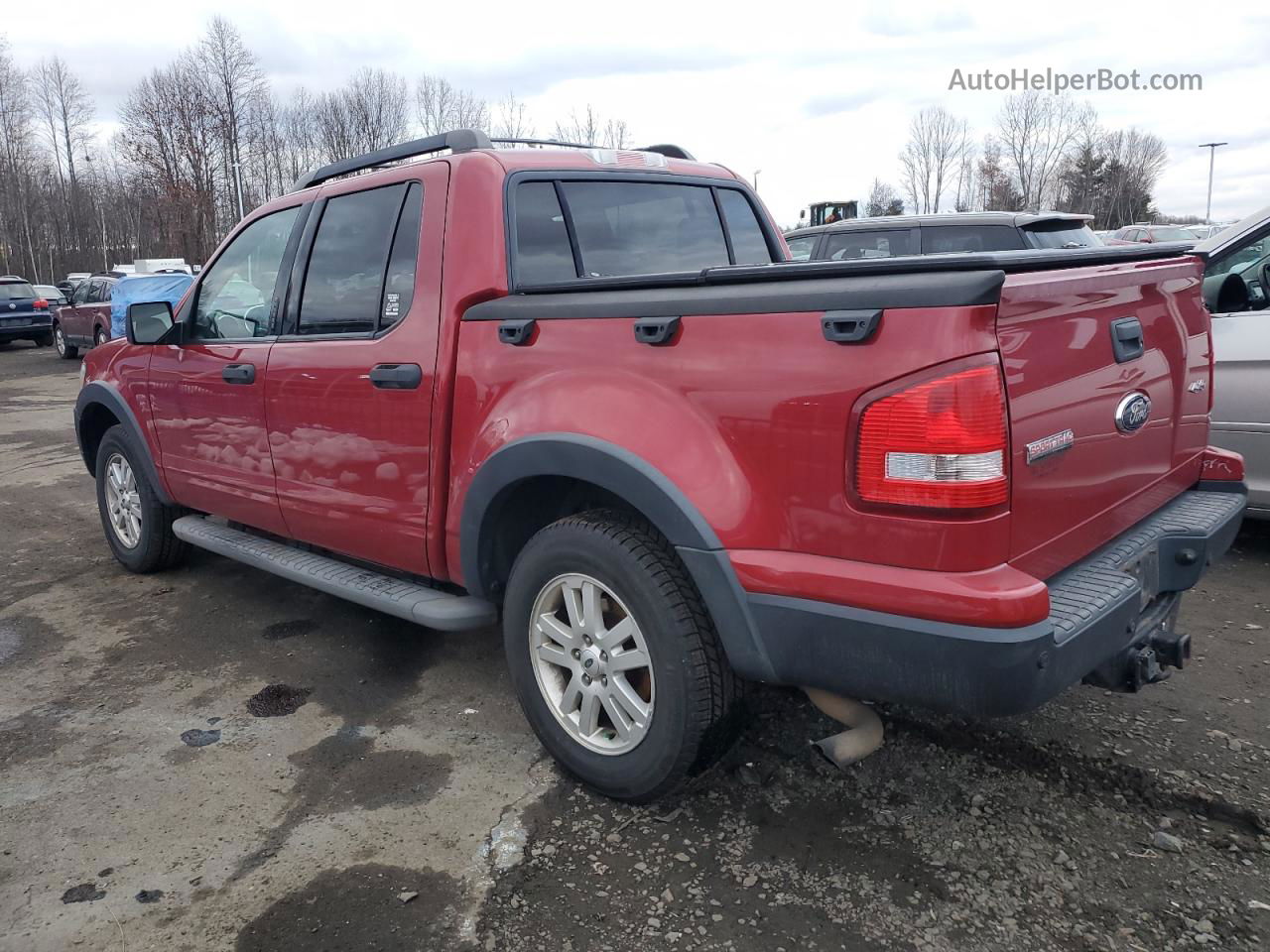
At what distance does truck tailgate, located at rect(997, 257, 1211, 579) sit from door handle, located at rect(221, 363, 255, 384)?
3.08 metres

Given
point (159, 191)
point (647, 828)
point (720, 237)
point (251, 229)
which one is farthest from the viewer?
point (159, 191)

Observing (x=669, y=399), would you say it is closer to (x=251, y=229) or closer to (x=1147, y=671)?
(x=1147, y=671)

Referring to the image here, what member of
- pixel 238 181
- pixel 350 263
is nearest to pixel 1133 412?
pixel 350 263

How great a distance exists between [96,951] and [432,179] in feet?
8.26

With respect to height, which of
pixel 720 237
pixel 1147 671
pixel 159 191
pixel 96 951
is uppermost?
pixel 159 191

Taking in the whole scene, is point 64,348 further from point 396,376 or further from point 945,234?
point 396,376

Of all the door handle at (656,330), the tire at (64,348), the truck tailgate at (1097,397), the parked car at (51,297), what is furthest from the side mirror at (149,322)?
the parked car at (51,297)

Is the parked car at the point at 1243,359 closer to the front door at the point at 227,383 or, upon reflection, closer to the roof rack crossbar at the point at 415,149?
the roof rack crossbar at the point at 415,149

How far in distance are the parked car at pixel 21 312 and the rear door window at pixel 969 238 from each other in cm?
2302

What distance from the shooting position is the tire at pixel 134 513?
5258mm

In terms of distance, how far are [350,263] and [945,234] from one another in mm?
5891

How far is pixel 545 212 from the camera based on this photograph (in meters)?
3.46

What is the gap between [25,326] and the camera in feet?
77.9

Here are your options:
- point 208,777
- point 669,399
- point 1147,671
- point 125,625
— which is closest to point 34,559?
point 125,625
